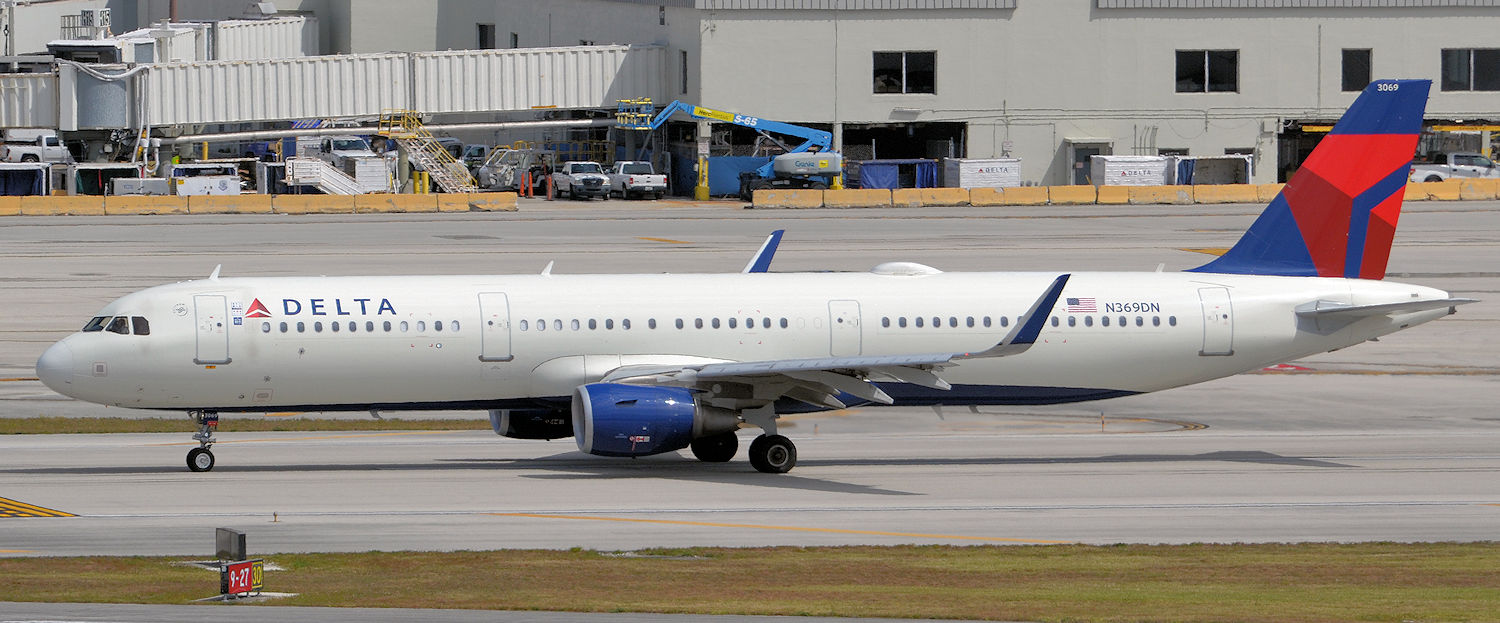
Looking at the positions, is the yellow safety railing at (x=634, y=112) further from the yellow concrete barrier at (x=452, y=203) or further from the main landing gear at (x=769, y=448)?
the main landing gear at (x=769, y=448)

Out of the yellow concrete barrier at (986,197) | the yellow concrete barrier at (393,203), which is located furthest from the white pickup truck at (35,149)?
the yellow concrete barrier at (986,197)

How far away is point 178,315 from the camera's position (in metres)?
30.8

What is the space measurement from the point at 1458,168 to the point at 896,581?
82640mm

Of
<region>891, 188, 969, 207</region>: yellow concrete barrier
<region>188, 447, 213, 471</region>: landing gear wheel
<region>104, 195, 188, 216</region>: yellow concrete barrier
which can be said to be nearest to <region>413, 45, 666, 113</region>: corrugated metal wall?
<region>104, 195, 188, 216</region>: yellow concrete barrier

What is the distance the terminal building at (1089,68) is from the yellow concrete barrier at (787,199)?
9.34 m

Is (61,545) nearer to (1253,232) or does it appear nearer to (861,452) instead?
(861,452)

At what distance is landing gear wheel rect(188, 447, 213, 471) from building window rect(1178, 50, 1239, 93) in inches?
2941

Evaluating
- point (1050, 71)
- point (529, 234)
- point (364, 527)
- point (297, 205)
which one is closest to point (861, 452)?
point (364, 527)

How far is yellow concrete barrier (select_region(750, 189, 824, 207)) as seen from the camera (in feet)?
288

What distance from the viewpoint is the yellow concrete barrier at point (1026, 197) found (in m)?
89.2

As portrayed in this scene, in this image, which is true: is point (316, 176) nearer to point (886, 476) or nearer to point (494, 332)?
point (494, 332)

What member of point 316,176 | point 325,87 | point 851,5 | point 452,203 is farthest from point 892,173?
point 325,87

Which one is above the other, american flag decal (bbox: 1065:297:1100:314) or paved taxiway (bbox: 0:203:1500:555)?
american flag decal (bbox: 1065:297:1100:314)

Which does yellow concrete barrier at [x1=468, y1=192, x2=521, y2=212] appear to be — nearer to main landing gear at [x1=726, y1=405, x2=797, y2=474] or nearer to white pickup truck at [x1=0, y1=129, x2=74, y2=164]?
white pickup truck at [x1=0, y1=129, x2=74, y2=164]
